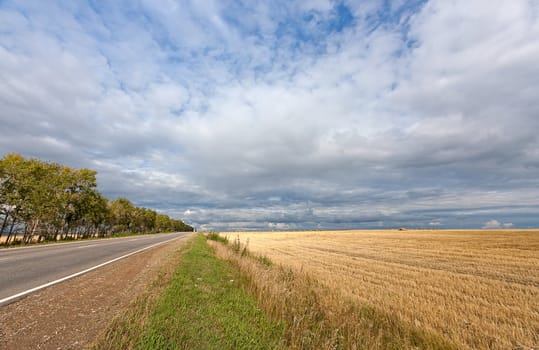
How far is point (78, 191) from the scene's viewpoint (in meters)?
46.8

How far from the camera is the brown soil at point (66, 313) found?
4743 millimetres

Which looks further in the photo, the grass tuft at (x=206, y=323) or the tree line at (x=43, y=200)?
the tree line at (x=43, y=200)

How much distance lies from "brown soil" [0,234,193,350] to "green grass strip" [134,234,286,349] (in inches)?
43.1

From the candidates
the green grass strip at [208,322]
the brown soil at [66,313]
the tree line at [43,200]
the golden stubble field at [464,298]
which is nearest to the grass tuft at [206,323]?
the green grass strip at [208,322]

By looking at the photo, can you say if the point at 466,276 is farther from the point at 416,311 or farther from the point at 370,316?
the point at 370,316

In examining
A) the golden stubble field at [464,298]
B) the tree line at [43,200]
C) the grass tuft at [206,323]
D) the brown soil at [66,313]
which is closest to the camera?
the grass tuft at [206,323]

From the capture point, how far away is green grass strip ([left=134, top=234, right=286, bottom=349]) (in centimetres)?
464

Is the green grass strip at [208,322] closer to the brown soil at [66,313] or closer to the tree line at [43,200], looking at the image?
the brown soil at [66,313]

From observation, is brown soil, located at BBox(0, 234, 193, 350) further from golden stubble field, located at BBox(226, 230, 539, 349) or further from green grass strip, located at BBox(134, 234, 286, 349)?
golden stubble field, located at BBox(226, 230, 539, 349)

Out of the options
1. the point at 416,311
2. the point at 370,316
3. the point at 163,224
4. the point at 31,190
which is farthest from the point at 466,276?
the point at 163,224

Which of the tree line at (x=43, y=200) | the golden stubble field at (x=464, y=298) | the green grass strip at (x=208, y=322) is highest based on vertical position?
the tree line at (x=43, y=200)

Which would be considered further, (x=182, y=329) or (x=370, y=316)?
(x=370, y=316)

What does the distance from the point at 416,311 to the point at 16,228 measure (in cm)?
4087

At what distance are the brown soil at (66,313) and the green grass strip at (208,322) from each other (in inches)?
43.1
